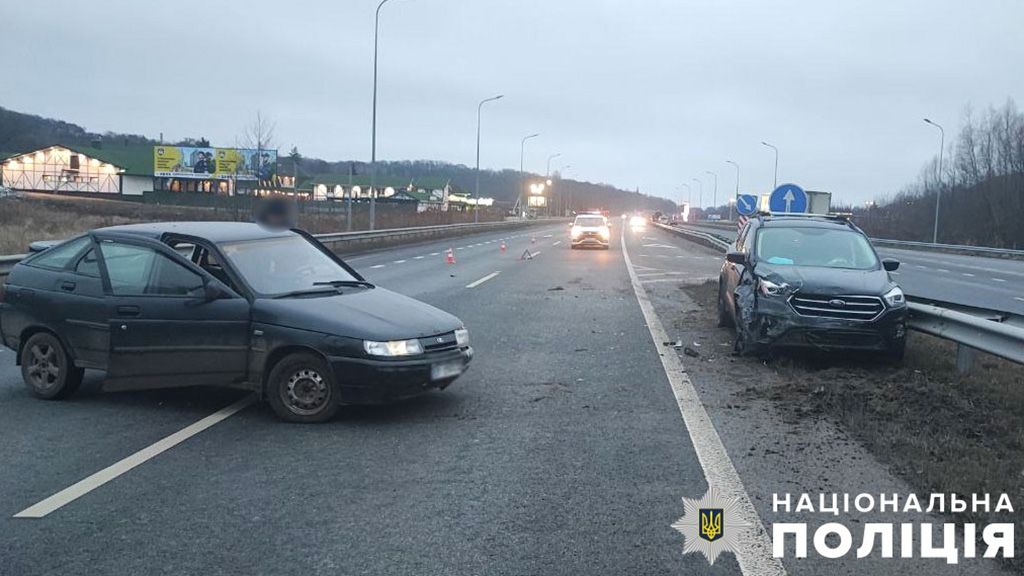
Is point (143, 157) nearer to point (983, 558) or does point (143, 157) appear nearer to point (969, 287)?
point (969, 287)

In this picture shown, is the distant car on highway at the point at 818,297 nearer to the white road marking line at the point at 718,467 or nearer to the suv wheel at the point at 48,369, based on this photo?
the white road marking line at the point at 718,467

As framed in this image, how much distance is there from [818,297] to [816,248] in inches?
75.7

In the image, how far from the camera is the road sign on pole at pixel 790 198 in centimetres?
2117

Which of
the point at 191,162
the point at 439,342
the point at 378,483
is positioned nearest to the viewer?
the point at 378,483

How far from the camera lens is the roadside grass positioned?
5777mm

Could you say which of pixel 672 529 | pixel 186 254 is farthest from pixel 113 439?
pixel 672 529

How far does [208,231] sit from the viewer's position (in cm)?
795

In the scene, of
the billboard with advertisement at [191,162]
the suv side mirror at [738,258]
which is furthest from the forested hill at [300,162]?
the suv side mirror at [738,258]

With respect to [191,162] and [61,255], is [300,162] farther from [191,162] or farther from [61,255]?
[61,255]

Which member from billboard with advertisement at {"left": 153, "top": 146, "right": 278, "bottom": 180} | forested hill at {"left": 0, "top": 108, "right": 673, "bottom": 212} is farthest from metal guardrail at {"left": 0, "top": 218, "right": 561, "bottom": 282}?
billboard with advertisement at {"left": 153, "top": 146, "right": 278, "bottom": 180}

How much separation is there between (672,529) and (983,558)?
1.54 metres

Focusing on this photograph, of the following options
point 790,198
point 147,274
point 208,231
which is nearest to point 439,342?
point 208,231

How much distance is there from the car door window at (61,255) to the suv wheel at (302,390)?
2.29 meters

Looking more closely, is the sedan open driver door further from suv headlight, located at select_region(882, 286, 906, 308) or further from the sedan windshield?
suv headlight, located at select_region(882, 286, 906, 308)
